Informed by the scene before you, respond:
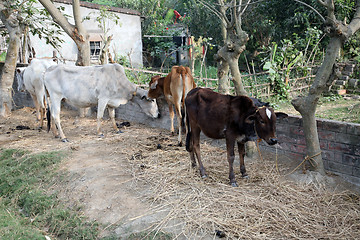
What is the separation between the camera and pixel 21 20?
10.3 metres

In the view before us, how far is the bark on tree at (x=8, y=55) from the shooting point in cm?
1020

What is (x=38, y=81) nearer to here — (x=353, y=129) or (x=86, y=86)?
(x=86, y=86)

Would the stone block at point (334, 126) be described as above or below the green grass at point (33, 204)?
above

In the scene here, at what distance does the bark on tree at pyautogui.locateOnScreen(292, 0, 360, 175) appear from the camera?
14.3 ft

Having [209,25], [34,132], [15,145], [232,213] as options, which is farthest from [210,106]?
[209,25]

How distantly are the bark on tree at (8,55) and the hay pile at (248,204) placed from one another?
7233 mm

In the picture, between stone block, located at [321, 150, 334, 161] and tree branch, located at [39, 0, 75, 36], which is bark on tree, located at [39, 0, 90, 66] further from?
stone block, located at [321, 150, 334, 161]

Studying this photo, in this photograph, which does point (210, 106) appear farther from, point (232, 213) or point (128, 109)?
point (128, 109)

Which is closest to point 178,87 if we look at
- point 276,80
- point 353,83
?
point 276,80

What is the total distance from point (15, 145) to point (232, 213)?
5.35m

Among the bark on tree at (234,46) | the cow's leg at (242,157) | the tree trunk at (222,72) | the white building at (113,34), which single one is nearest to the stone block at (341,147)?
the cow's leg at (242,157)

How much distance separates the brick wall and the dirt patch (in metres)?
0.19

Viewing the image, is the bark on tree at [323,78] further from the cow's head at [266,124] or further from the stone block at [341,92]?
the stone block at [341,92]

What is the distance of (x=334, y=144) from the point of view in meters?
4.76
